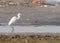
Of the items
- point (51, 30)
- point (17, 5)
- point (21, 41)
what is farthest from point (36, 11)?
point (21, 41)

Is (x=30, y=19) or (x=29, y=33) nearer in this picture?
(x=29, y=33)

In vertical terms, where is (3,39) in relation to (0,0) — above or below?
above

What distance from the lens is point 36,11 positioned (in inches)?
873

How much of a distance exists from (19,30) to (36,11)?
831cm

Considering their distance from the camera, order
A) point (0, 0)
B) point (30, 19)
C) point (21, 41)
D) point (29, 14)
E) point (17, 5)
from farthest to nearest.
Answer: point (0, 0) → point (17, 5) → point (29, 14) → point (30, 19) → point (21, 41)

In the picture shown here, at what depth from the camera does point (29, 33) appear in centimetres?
1322

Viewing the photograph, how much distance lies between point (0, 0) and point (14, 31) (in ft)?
47.2

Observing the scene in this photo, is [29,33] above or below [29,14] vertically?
above

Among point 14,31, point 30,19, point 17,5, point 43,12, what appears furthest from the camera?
point 17,5

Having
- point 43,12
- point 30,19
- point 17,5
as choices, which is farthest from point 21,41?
point 17,5

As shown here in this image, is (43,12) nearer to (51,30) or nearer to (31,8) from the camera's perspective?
(31,8)

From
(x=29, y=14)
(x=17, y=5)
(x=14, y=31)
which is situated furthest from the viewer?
(x=17, y=5)

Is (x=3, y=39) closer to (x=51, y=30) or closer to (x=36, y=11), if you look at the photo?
(x=51, y=30)

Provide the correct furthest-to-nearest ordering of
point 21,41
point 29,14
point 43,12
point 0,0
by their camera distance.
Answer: point 0,0 < point 43,12 < point 29,14 < point 21,41
